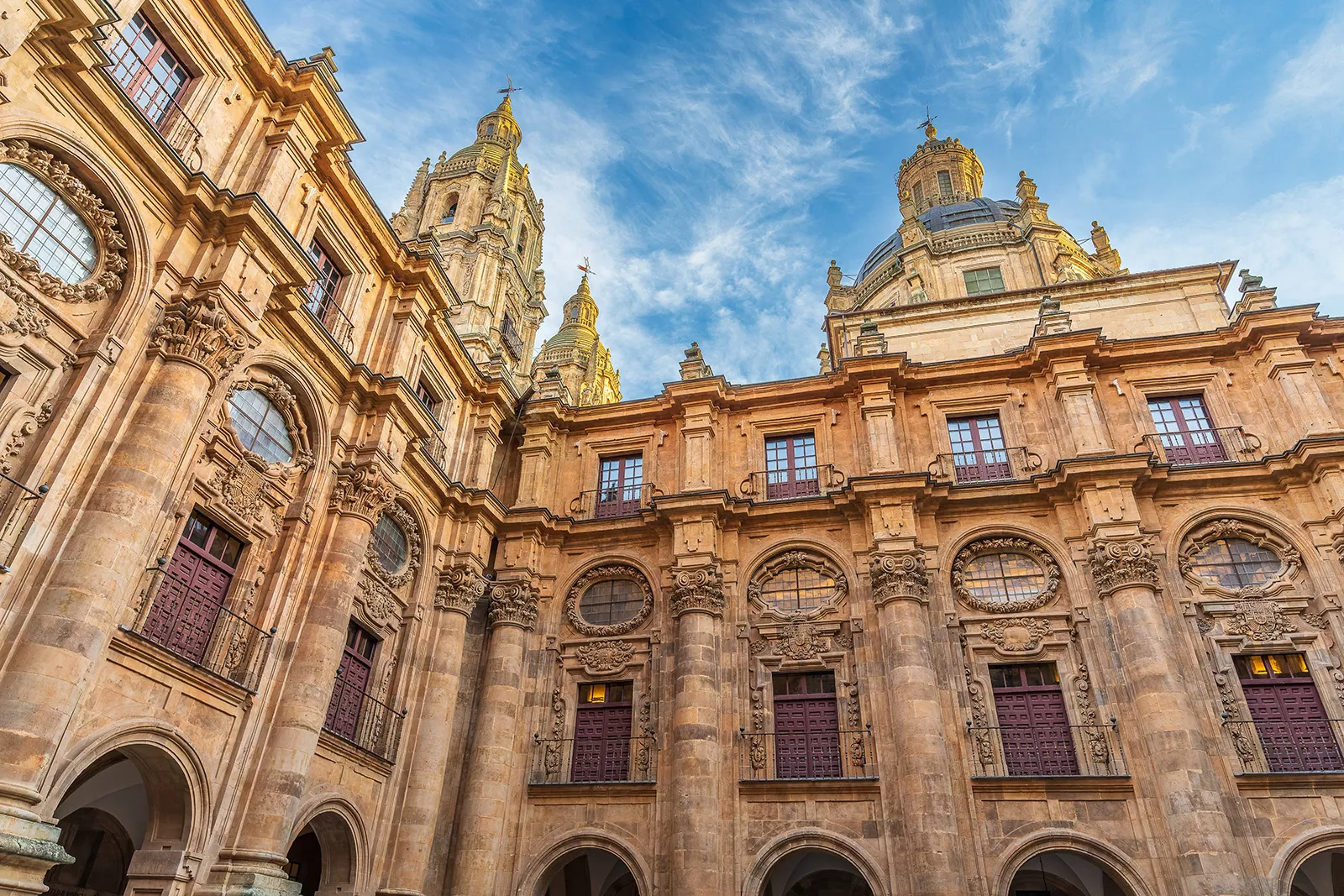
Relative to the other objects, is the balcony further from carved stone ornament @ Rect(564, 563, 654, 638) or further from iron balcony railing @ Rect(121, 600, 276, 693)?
iron balcony railing @ Rect(121, 600, 276, 693)

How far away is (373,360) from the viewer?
19.3 m

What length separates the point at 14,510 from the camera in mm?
11055

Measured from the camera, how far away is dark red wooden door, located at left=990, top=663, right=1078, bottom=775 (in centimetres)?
1784

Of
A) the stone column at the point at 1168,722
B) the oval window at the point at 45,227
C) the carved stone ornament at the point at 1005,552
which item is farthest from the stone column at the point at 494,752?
the stone column at the point at 1168,722

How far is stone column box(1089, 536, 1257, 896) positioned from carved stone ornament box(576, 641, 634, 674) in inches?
436

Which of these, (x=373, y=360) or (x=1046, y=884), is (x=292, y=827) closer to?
(x=373, y=360)

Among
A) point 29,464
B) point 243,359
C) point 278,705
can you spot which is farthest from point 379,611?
point 29,464

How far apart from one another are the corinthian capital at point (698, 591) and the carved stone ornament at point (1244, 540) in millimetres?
10573

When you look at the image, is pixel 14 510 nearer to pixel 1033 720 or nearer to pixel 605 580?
pixel 605 580

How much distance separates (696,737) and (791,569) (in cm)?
510

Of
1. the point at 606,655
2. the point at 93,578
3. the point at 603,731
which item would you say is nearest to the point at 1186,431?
the point at 606,655

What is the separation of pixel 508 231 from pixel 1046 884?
114 feet

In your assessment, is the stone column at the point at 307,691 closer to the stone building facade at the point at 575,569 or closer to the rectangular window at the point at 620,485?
the stone building facade at the point at 575,569

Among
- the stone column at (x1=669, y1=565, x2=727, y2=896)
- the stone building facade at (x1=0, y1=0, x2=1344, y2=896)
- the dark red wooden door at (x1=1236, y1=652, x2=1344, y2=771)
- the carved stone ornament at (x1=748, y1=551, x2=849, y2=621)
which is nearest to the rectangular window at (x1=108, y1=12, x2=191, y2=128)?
the stone building facade at (x1=0, y1=0, x2=1344, y2=896)
